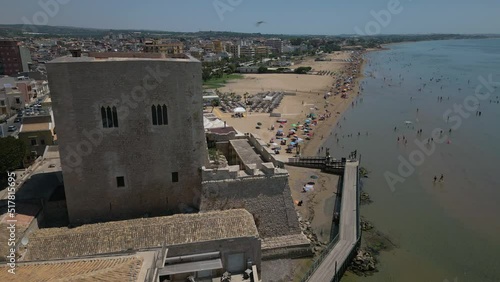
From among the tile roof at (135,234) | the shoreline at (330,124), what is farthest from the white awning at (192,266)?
the shoreline at (330,124)

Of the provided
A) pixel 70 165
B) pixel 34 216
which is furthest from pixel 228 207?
pixel 34 216

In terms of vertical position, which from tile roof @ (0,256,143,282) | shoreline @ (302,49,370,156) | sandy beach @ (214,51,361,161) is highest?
tile roof @ (0,256,143,282)

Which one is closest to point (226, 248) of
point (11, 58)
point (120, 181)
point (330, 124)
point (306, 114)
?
point (120, 181)

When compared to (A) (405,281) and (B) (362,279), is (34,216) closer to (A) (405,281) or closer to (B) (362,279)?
(B) (362,279)

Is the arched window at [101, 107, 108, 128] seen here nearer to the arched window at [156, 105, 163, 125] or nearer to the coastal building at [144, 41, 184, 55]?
the arched window at [156, 105, 163, 125]

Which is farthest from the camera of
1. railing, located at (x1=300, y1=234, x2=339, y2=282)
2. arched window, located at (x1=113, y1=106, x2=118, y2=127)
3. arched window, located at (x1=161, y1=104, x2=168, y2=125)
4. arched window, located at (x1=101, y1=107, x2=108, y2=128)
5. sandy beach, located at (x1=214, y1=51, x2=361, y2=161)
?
sandy beach, located at (x1=214, y1=51, x2=361, y2=161)

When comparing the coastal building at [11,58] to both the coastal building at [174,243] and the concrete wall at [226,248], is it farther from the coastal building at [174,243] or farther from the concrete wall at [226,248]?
the concrete wall at [226,248]

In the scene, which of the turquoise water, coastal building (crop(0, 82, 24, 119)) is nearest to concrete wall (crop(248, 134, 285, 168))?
the turquoise water
